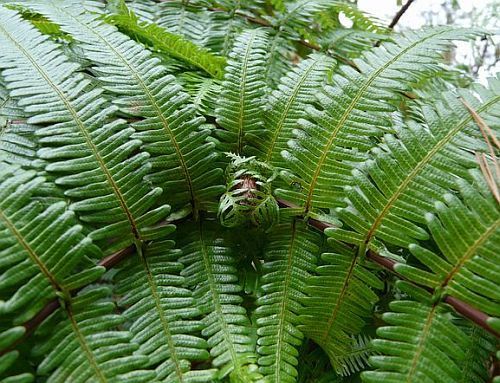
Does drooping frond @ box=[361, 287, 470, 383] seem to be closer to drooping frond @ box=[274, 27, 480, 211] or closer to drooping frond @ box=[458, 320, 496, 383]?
drooping frond @ box=[458, 320, 496, 383]

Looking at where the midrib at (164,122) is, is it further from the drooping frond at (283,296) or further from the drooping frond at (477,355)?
the drooping frond at (477,355)

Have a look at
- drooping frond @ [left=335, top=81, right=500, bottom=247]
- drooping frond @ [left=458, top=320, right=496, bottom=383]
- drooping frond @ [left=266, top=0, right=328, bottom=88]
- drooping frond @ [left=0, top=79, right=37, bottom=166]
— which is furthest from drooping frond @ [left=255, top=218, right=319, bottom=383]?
drooping frond @ [left=266, top=0, right=328, bottom=88]

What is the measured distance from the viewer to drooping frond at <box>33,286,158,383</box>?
79 centimetres

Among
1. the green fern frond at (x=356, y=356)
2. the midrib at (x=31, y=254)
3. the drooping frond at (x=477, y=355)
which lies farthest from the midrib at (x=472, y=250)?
the midrib at (x=31, y=254)

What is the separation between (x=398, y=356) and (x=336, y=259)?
0.75 feet

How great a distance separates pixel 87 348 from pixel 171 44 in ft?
2.96

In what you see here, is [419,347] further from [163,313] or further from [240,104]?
[240,104]

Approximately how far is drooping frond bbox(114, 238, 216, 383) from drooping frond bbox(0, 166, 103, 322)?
98 millimetres

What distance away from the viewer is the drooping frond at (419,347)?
821 millimetres

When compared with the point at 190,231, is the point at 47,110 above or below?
above

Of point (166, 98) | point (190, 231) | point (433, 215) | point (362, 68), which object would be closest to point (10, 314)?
point (190, 231)

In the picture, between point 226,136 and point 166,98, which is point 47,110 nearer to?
point 166,98

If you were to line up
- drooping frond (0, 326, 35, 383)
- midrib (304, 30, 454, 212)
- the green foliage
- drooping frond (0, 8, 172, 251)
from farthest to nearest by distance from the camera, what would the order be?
midrib (304, 30, 454, 212) < drooping frond (0, 8, 172, 251) < the green foliage < drooping frond (0, 326, 35, 383)

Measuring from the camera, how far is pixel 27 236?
84 cm
